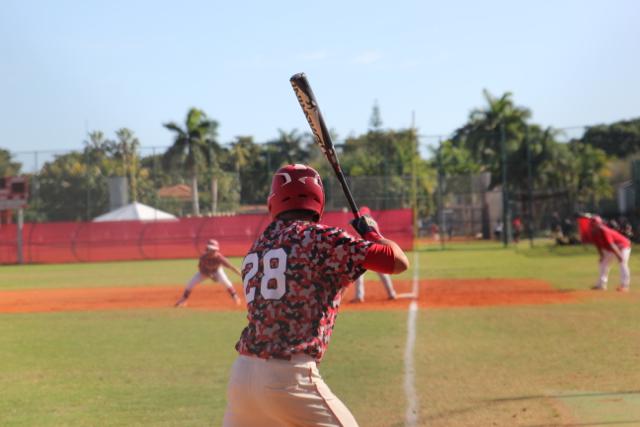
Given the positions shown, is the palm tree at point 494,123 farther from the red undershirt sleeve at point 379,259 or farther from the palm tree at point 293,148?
the red undershirt sleeve at point 379,259

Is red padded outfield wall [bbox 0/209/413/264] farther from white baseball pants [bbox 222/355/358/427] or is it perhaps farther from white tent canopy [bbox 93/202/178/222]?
white baseball pants [bbox 222/355/358/427]

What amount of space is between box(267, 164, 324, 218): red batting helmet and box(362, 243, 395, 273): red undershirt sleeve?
1.48ft

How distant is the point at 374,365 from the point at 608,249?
10.6 m

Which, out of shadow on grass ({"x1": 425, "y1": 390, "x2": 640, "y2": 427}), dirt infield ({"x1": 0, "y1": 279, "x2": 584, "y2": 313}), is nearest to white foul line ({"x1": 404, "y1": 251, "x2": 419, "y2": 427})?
shadow on grass ({"x1": 425, "y1": 390, "x2": 640, "y2": 427})

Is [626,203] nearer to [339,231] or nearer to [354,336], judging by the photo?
[354,336]

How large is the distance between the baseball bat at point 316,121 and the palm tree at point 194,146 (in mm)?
37025

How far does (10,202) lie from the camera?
3875cm

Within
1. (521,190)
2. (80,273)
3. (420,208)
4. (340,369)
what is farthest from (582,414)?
(420,208)

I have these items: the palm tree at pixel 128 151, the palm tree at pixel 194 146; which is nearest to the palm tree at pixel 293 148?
the palm tree at pixel 194 146

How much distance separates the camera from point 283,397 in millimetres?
4129

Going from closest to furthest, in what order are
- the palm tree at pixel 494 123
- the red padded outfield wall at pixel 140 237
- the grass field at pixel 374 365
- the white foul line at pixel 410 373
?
1. the white foul line at pixel 410 373
2. the grass field at pixel 374 365
3. the red padded outfield wall at pixel 140 237
4. the palm tree at pixel 494 123

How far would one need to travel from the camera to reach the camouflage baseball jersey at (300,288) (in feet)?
13.8

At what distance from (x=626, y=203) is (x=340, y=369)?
47026 mm

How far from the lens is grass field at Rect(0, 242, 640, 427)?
7.98m
